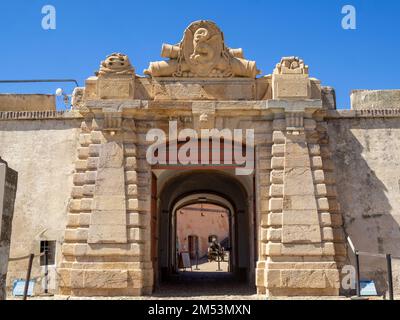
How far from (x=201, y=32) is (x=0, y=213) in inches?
243

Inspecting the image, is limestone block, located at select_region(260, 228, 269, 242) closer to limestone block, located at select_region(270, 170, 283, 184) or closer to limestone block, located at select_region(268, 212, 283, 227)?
limestone block, located at select_region(268, 212, 283, 227)

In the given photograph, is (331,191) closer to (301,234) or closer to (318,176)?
(318,176)

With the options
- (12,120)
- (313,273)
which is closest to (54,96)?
(12,120)

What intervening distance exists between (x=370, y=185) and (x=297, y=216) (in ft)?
7.22

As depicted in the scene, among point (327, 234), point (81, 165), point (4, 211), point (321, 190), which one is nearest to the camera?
point (4, 211)

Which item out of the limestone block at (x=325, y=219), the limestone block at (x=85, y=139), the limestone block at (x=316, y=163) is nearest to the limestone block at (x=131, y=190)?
the limestone block at (x=85, y=139)

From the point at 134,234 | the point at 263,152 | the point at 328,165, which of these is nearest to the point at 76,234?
the point at 134,234

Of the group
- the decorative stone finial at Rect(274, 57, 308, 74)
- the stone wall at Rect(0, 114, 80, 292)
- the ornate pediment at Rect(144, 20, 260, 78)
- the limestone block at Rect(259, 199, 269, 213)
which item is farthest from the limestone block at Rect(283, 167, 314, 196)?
the stone wall at Rect(0, 114, 80, 292)

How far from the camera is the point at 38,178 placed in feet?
36.6

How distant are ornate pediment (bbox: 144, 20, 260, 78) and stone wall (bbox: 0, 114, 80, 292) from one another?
2.55 meters

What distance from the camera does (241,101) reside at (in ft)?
34.0

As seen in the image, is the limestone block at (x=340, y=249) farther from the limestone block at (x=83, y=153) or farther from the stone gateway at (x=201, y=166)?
the limestone block at (x=83, y=153)

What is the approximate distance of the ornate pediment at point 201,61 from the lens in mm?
10648
